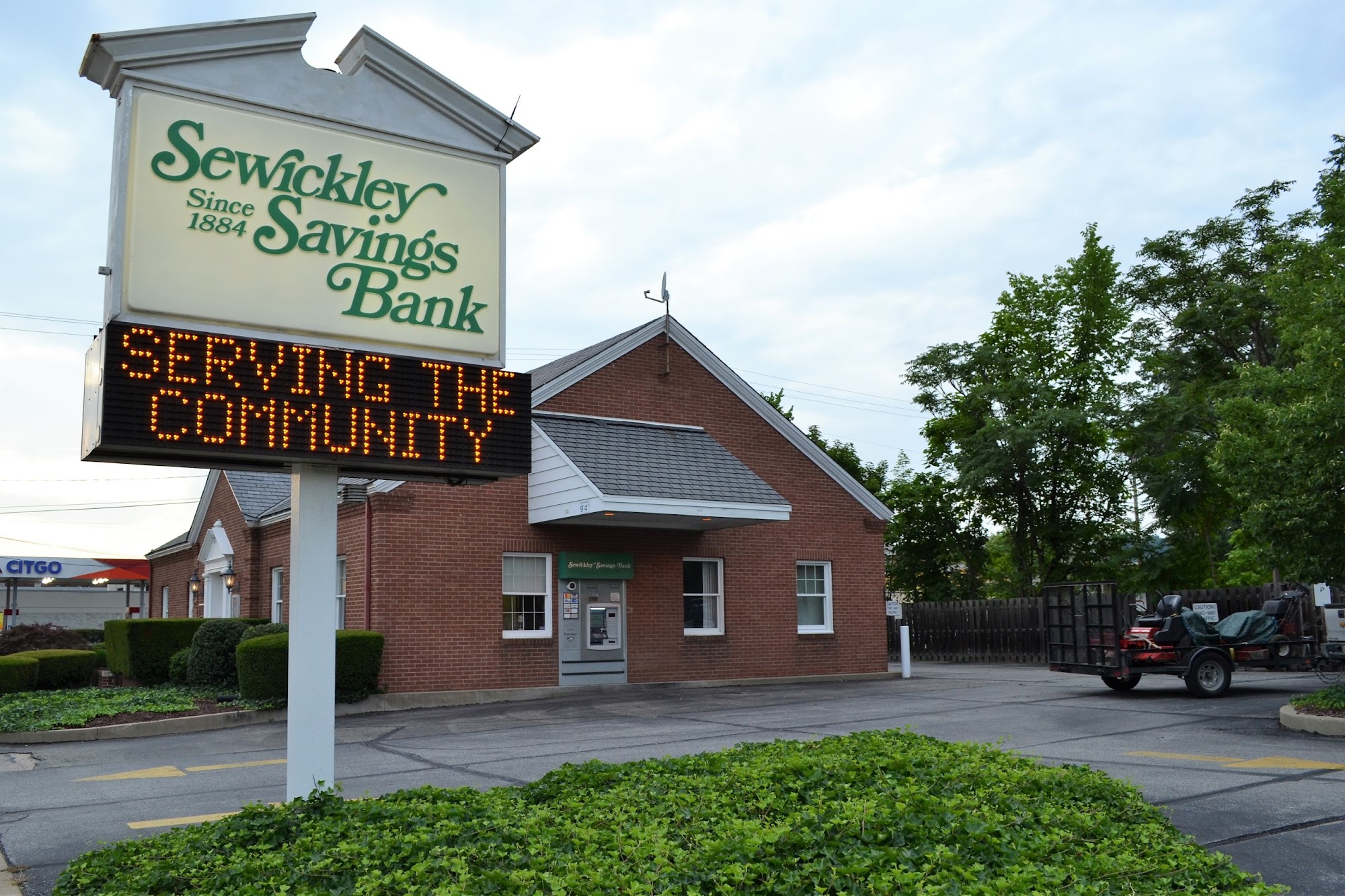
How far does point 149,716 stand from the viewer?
1658cm

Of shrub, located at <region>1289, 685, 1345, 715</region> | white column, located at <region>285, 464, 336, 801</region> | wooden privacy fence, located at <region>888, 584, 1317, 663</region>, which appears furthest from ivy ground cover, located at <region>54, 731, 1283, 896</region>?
wooden privacy fence, located at <region>888, 584, 1317, 663</region>

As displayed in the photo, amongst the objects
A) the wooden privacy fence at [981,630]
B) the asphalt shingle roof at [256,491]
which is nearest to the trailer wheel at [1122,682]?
the wooden privacy fence at [981,630]

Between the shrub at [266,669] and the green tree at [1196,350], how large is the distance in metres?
28.5

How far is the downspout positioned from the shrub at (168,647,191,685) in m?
4.68

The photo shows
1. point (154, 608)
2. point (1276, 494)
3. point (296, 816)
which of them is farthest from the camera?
point (154, 608)

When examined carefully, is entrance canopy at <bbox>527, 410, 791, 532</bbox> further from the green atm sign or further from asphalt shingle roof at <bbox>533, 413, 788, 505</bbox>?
the green atm sign

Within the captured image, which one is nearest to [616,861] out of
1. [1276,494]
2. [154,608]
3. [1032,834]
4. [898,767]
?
[1032,834]

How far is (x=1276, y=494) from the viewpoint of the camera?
1419cm

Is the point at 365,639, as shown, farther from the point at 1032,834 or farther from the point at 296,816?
the point at 1032,834

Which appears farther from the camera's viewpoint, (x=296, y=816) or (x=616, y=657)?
(x=616, y=657)

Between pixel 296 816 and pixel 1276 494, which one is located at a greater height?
pixel 1276 494

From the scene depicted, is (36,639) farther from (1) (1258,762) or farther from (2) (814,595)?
(1) (1258,762)

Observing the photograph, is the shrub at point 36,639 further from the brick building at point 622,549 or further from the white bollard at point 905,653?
the white bollard at point 905,653

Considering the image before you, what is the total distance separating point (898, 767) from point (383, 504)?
43.6 ft
